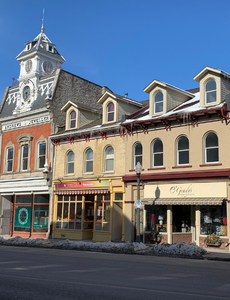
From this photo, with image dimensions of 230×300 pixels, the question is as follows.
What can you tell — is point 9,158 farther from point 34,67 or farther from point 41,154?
point 34,67

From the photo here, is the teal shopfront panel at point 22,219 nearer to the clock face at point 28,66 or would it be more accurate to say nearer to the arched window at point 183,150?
the clock face at point 28,66

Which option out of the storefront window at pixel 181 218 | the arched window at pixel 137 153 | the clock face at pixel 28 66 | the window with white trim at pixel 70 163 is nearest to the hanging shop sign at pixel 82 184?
the window with white trim at pixel 70 163

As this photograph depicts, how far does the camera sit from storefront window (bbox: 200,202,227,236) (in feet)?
66.1

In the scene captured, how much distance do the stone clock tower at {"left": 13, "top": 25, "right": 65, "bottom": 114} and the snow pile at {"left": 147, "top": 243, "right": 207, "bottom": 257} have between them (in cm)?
1919

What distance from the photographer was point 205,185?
815 inches

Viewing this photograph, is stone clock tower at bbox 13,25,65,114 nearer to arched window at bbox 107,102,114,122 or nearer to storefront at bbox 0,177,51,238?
storefront at bbox 0,177,51,238

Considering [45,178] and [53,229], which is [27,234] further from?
[45,178]

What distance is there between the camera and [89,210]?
27406 mm

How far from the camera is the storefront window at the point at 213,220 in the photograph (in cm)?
2016

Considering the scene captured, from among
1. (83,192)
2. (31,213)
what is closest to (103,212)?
(83,192)

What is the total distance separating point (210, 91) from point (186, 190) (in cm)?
590

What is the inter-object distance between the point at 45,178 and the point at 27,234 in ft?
16.7

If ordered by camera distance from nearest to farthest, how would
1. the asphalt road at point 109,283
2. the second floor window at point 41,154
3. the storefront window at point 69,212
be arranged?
the asphalt road at point 109,283 → the storefront window at point 69,212 → the second floor window at point 41,154

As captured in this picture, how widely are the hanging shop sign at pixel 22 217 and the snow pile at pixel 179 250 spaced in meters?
15.2
